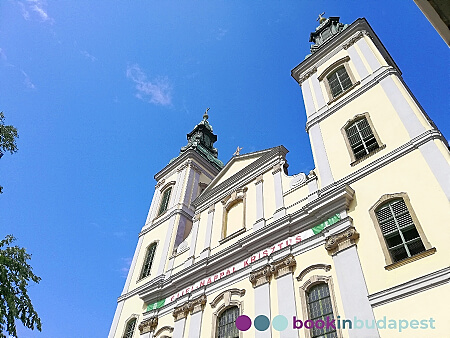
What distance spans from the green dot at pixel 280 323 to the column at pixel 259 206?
4089 mm

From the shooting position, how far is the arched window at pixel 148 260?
19.3m

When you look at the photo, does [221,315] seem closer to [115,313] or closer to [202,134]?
[115,313]

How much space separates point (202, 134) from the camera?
3095cm

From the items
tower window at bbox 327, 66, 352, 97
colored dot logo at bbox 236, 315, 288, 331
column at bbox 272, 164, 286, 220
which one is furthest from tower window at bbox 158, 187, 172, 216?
tower window at bbox 327, 66, 352, 97

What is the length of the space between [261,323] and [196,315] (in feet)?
11.7

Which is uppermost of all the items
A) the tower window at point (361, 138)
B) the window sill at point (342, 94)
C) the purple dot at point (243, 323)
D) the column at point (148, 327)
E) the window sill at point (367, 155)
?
the window sill at point (342, 94)

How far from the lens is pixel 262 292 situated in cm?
1173

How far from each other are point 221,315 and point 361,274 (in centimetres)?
581

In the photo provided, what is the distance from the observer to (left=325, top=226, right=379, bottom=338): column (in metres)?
8.67

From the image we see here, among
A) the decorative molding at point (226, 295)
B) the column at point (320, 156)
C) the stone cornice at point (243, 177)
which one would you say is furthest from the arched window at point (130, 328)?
the column at point (320, 156)

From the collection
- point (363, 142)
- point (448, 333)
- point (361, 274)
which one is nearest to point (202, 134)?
point (363, 142)

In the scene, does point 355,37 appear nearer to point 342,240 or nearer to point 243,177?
point 243,177

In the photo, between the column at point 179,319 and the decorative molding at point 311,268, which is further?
the column at point 179,319

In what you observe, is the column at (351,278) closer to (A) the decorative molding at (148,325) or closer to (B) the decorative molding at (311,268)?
(B) the decorative molding at (311,268)
